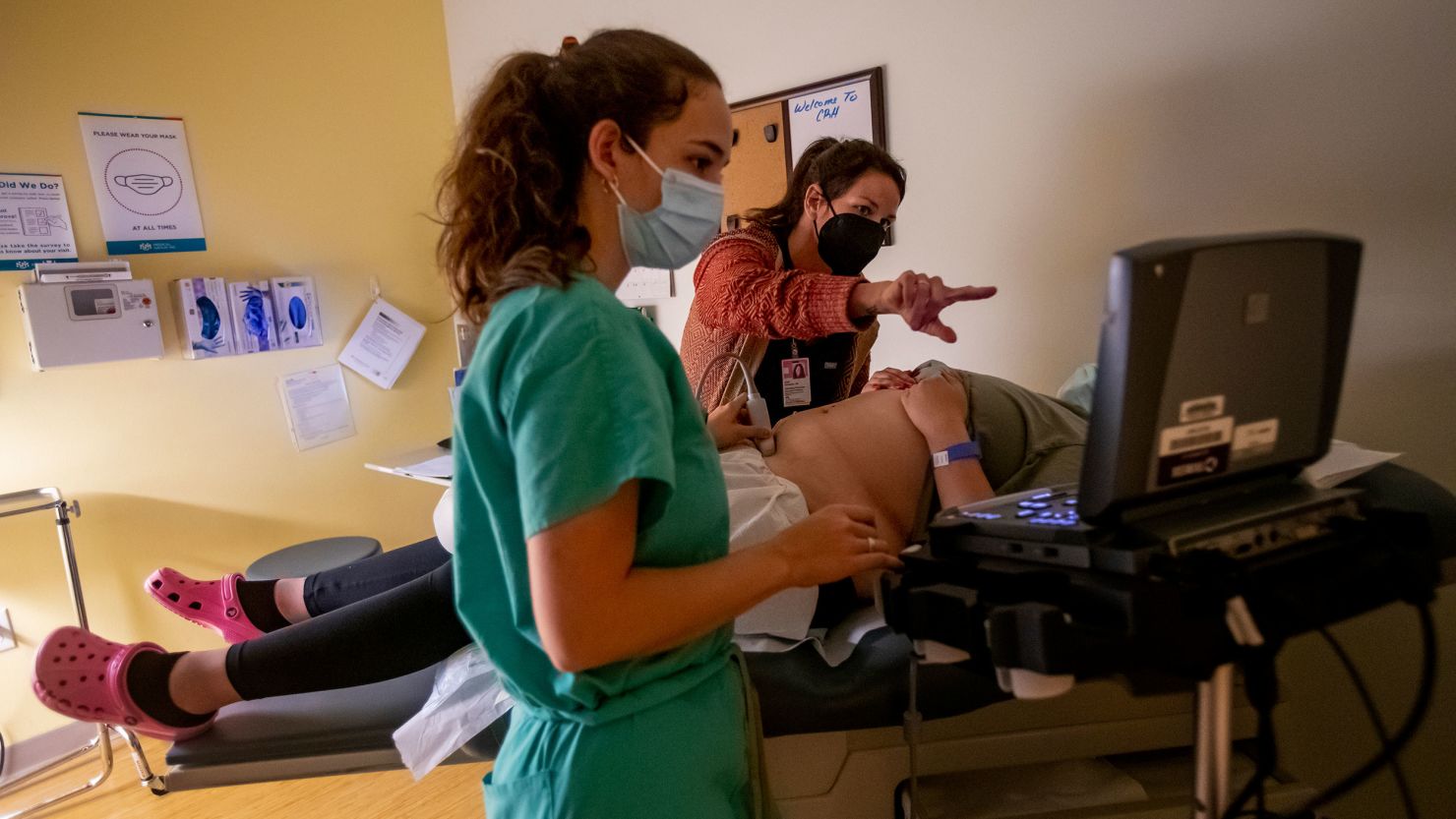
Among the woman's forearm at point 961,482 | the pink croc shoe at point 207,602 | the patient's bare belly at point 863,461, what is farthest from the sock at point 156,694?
the woman's forearm at point 961,482

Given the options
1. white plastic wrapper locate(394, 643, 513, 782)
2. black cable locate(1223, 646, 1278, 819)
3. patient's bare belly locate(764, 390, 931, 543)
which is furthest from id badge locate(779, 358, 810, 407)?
black cable locate(1223, 646, 1278, 819)

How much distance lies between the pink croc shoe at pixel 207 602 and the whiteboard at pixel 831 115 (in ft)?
5.11

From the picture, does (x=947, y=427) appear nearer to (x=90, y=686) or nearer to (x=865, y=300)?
(x=865, y=300)

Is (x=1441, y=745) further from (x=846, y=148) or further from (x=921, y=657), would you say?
(x=846, y=148)

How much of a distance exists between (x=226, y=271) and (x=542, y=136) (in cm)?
233

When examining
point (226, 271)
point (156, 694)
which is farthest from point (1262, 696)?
point (226, 271)

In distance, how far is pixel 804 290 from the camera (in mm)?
1441

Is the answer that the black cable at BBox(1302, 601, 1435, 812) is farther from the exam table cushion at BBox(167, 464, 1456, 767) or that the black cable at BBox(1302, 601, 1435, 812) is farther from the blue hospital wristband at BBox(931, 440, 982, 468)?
the blue hospital wristband at BBox(931, 440, 982, 468)

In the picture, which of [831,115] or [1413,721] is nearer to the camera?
[1413,721]

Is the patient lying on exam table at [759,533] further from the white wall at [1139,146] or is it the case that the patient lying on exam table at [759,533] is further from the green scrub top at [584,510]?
the green scrub top at [584,510]

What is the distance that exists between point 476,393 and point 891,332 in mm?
1610

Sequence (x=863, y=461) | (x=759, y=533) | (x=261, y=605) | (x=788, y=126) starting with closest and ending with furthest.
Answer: (x=759, y=533) < (x=863, y=461) < (x=261, y=605) < (x=788, y=126)

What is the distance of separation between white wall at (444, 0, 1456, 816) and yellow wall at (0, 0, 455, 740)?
152cm

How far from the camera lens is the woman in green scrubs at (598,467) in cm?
65
